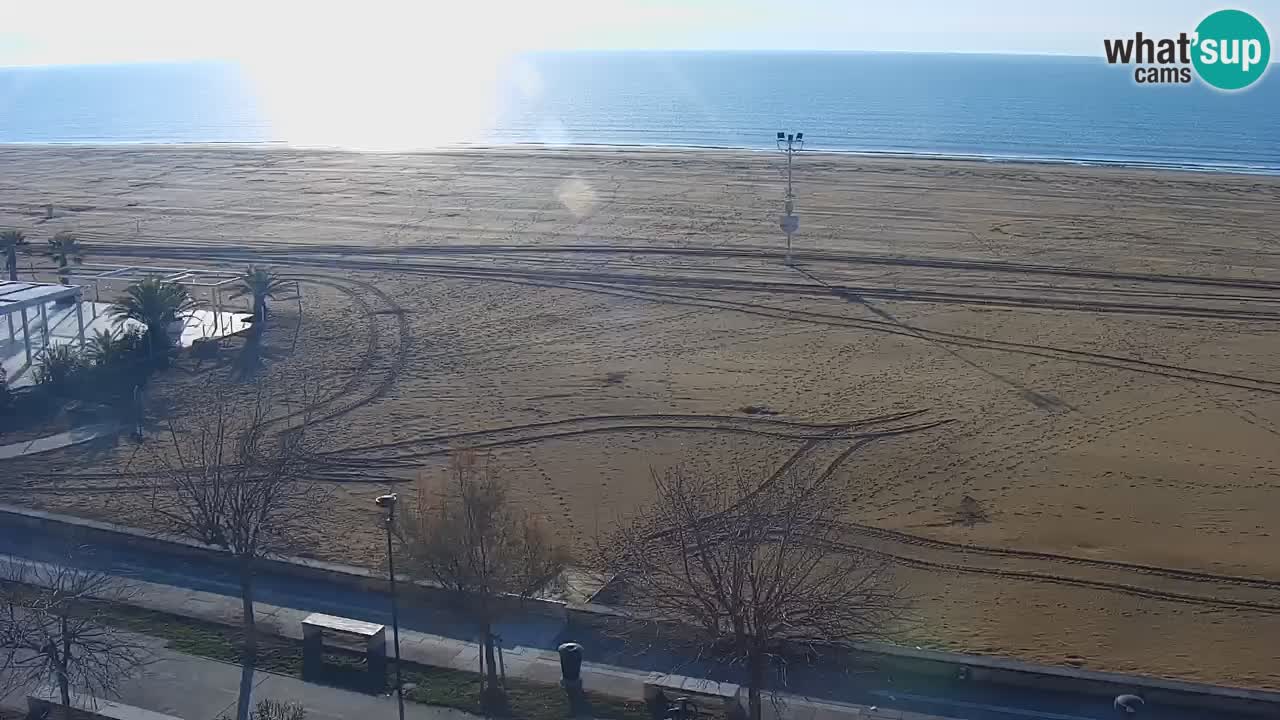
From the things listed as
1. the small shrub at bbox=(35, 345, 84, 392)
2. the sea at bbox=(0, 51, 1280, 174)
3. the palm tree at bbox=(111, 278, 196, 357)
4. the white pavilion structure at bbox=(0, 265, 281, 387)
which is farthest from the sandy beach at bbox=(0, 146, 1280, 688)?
the sea at bbox=(0, 51, 1280, 174)

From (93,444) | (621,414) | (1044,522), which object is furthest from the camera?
(621,414)

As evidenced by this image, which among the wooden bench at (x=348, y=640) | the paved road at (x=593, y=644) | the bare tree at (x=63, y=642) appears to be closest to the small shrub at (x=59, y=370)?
the paved road at (x=593, y=644)

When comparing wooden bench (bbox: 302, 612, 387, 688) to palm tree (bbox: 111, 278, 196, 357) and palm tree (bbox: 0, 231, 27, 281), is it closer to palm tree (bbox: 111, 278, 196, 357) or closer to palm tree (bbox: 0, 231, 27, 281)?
palm tree (bbox: 111, 278, 196, 357)

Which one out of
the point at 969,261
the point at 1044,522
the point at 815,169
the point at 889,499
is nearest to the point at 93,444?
the point at 889,499

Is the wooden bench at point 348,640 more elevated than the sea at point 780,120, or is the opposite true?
the sea at point 780,120

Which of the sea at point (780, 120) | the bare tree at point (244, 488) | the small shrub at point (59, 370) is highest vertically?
the sea at point (780, 120)

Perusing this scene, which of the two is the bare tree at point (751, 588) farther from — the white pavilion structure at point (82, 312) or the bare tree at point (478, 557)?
the white pavilion structure at point (82, 312)

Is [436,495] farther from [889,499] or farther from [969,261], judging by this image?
[969,261]
